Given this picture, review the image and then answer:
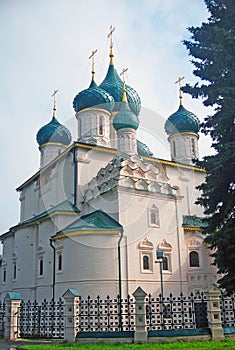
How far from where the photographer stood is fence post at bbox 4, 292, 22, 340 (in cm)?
1215

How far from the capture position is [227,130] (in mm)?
9648

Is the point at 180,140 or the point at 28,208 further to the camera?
the point at 180,140

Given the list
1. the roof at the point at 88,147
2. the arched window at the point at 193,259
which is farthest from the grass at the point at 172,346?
the roof at the point at 88,147

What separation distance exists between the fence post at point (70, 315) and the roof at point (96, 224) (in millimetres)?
5560

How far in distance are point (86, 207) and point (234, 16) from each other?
12.2 metres

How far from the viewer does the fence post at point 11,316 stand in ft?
39.9

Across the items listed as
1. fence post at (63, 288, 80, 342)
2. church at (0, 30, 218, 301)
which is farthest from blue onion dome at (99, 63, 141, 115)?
fence post at (63, 288, 80, 342)

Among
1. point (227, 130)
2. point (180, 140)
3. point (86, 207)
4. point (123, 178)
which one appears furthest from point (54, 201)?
point (227, 130)

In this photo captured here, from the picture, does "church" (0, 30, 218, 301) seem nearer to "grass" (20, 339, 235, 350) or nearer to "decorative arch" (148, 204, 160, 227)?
"decorative arch" (148, 204, 160, 227)

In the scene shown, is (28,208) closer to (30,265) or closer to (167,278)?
(30,265)

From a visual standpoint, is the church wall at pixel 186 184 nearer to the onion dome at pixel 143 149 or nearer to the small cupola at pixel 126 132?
the onion dome at pixel 143 149

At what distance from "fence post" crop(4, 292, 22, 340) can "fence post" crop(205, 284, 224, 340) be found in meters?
5.99

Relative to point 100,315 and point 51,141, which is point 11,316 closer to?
point 100,315

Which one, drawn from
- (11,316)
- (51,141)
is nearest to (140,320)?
(11,316)
